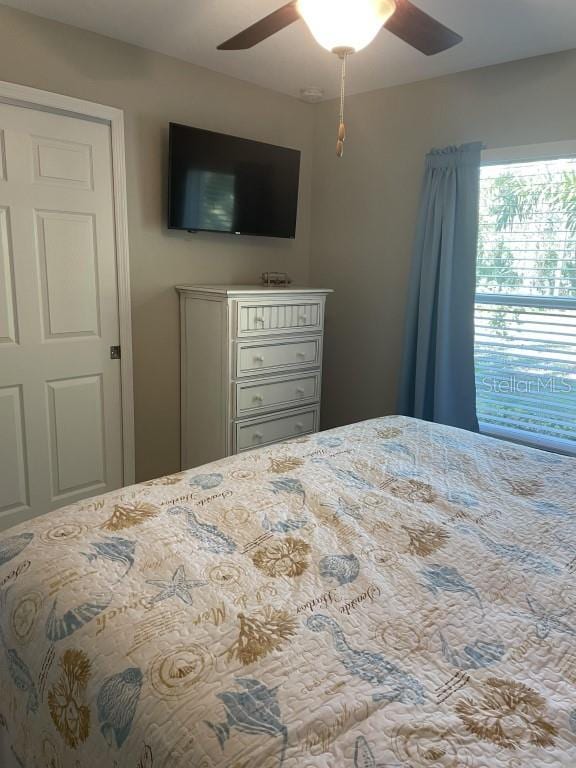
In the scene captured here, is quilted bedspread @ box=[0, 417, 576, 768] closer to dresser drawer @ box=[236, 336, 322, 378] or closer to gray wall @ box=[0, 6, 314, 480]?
dresser drawer @ box=[236, 336, 322, 378]

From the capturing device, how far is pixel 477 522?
1.57 meters

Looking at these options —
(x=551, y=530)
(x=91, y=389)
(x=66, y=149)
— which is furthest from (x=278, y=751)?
(x=66, y=149)

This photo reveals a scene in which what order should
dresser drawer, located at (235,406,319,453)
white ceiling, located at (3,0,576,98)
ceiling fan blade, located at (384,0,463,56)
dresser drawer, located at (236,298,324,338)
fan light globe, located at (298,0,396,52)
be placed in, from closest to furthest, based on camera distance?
1. fan light globe, located at (298,0,396,52)
2. ceiling fan blade, located at (384,0,463,56)
3. white ceiling, located at (3,0,576,98)
4. dresser drawer, located at (236,298,324,338)
5. dresser drawer, located at (235,406,319,453)

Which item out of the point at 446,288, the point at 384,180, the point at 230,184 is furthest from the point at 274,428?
the point at 384,180

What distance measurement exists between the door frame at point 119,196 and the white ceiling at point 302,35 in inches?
13.6

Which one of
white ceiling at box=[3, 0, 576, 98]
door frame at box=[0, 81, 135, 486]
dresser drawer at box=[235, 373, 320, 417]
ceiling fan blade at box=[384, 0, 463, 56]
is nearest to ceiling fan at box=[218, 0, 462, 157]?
ceiling fan blade at box=[384, 0, 463, 56]

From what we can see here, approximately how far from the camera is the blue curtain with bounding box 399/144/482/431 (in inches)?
124

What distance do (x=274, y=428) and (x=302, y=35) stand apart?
6.67 feet

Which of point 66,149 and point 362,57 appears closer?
point 66,149

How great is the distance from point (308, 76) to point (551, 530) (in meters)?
2.86

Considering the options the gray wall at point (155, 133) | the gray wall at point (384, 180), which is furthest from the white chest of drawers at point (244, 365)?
the gray wall at point (384, 180)

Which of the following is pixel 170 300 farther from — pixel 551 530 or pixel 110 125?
pixel 551 530

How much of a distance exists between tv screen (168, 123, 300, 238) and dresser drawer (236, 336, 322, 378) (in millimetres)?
733

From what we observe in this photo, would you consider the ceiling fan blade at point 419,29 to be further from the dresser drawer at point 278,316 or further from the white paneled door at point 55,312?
the white paneled door at point 55,312
